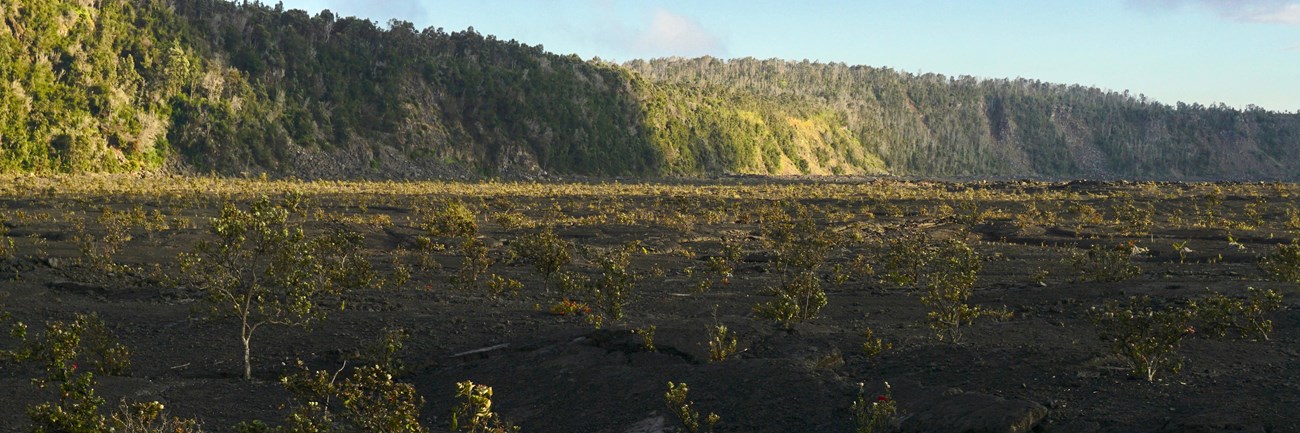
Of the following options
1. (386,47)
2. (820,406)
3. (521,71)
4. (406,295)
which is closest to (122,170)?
(386,47)

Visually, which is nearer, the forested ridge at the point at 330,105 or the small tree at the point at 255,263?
the small tree at the point at 255,263

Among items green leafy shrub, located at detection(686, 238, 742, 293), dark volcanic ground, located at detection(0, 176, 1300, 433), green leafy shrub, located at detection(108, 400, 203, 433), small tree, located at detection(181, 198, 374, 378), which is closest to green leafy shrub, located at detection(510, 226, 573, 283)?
dark volcanic ground, located at detection(0, 176, 1300, 433)

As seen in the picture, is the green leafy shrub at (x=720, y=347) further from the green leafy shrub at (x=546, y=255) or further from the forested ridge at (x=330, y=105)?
the forested ridge at (x=330, y=105)

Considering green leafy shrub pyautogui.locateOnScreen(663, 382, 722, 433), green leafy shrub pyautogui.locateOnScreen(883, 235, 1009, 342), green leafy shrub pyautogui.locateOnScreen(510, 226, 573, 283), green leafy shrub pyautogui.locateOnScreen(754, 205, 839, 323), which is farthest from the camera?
green leafy shrub pyautogui.locateOnScreen(510, 226, 573, 283)

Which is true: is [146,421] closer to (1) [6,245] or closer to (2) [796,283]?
(2) [796,283]

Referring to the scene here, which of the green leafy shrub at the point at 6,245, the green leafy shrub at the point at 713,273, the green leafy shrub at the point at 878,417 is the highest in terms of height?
the green leafy shrub at the point at 878,417

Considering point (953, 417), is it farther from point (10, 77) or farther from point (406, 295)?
point (10, 77)

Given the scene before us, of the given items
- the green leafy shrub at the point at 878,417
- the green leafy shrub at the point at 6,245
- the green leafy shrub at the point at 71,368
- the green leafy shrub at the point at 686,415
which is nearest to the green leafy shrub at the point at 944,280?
the green leafy shrub at the point at 878,417

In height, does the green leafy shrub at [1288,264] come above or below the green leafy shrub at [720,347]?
above

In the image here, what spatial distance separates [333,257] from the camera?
25953 millimetres

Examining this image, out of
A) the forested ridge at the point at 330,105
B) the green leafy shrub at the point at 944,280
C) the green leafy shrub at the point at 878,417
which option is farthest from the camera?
the forested ridge at the point at 330,105

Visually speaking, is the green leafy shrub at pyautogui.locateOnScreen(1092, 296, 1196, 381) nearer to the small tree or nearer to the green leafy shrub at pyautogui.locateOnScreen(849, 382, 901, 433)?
the green leafy shrub at pyautogui.locateOnScreen(849, 382, 901, 433)

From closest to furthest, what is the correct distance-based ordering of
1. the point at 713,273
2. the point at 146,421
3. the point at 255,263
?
the point at 146,421 < the point at 255,263 < the point at 713,273

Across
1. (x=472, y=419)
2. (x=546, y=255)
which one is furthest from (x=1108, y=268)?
(x=472, y=419)
